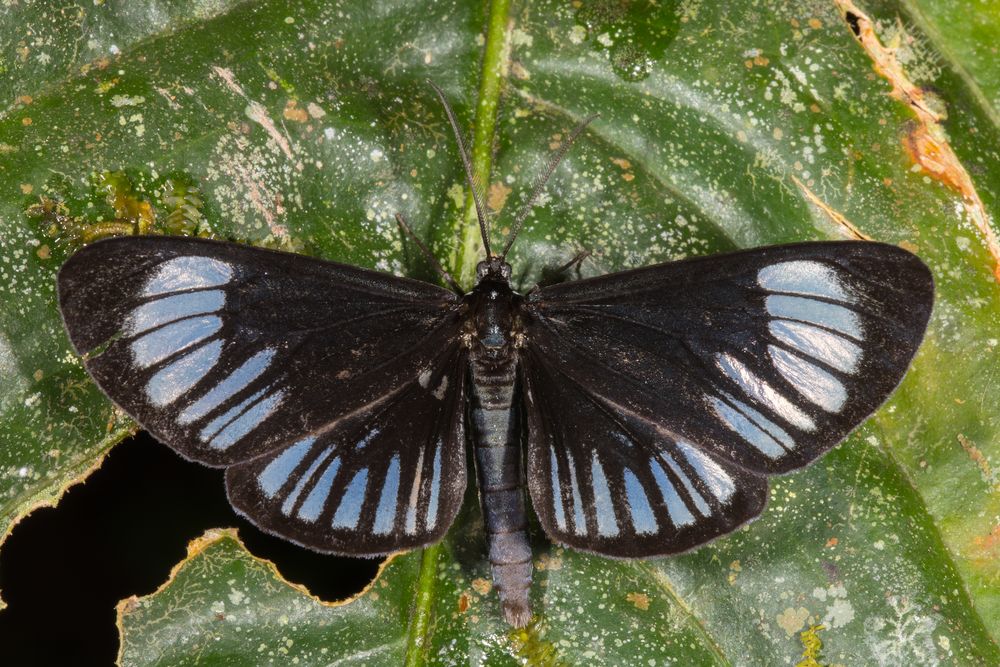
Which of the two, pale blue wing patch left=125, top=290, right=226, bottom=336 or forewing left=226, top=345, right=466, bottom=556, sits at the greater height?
pale blue wing patch left=125, top=290, right=226, bottom=336

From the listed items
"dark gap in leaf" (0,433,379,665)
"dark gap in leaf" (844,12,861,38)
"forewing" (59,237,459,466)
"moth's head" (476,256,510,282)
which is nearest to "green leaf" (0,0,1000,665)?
"dark gap in leaf" (844,12,861,38)

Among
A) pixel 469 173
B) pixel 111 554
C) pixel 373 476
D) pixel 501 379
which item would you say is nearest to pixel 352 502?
pixel 373 476

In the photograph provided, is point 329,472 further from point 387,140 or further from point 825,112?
point 825,112

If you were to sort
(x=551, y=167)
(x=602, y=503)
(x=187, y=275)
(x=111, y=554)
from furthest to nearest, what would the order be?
(x=111, y=554) → (x=551, y=167) → (x=602, y=503) → (x=187, y=275)

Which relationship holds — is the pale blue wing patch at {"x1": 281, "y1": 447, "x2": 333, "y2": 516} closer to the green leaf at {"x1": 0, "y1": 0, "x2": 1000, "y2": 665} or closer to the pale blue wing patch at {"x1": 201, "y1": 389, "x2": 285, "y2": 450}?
the pale blue wing patch at {"x1": 201, "y1": 389, "x2": 285, "y2": 450}

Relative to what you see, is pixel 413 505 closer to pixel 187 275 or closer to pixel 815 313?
pixel 187 275

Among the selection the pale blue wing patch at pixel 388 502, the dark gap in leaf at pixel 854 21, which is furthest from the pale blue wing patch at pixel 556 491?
the dark gap in leaf at pixel 854 21

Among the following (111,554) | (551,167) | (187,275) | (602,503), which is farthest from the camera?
(111,554)

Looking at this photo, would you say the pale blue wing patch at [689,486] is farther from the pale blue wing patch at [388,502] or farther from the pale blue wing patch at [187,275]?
the pale blue wing patch at [187,275]
